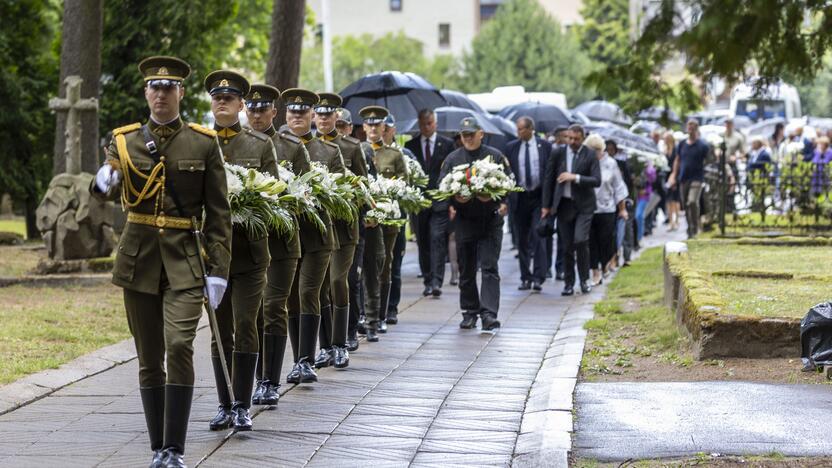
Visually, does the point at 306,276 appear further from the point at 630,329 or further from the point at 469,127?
the point at 469,127

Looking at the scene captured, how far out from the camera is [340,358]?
35.8 ft

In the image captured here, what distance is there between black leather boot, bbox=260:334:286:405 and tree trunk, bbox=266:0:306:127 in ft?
35.5

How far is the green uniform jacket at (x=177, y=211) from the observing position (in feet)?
23.9

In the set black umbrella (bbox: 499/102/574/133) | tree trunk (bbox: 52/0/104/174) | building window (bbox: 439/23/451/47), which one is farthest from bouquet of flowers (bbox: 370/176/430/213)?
building window (bbox: 439/23/451/47)

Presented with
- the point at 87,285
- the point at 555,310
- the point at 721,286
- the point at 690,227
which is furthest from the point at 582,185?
the point at 690,227

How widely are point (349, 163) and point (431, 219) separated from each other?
5.80 m

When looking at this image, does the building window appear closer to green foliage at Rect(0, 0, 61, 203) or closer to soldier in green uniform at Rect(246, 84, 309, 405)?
green foliage at Rect(0, 0, 61, 203)

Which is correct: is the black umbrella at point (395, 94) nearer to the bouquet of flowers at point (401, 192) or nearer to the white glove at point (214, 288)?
the bouquet of flowers at point (401, 192)

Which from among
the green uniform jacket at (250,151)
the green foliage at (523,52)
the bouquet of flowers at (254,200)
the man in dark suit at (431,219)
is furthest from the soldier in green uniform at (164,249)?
the green foliage at (523,52)

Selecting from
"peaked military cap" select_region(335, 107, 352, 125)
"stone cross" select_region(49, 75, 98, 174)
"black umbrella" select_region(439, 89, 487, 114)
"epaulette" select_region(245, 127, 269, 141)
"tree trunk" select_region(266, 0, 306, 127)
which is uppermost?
"tree trunk" select_region(266, 0, 306, 127)

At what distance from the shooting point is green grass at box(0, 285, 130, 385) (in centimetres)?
1106

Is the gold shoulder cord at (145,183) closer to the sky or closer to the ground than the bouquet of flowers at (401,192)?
closer to the sky

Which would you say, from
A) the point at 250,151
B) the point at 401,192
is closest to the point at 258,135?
the point at 250,151

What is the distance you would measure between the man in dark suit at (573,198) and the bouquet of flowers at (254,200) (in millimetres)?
8963
